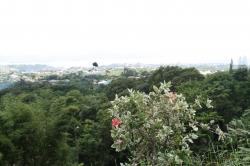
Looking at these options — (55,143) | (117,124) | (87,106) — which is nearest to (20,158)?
(55,143)

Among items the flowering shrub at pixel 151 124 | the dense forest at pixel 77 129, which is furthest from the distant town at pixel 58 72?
the flowering shrub at pixel 151 124

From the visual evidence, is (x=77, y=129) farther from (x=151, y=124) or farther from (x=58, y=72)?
(x=58, y=72)

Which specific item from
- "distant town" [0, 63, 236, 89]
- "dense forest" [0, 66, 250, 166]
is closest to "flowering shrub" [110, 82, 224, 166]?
"dense forest" [0, 66, 250, 166]

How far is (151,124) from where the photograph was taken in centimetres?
153

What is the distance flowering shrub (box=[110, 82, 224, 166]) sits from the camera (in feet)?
5.03

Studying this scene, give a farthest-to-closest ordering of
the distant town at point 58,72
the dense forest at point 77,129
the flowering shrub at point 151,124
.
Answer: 1. the distant town at point 58,72
2. the dense forest at point 77,129
3. the flowering shrub at point 151,124

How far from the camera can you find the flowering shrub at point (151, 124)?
60.4 inches

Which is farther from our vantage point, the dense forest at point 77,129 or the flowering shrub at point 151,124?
the dense forest at point 77,129

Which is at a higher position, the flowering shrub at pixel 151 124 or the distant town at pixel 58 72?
the flowering shrub at pixel 151 124

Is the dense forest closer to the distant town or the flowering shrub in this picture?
the flowering shrub

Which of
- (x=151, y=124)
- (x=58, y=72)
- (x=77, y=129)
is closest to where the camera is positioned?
(x=151, y=124)

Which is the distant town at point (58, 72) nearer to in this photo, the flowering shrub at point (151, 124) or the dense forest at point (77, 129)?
the dense forest at point (77, 129)

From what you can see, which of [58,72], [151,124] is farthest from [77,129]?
[58,72]

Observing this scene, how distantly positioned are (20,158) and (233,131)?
20.7ft
